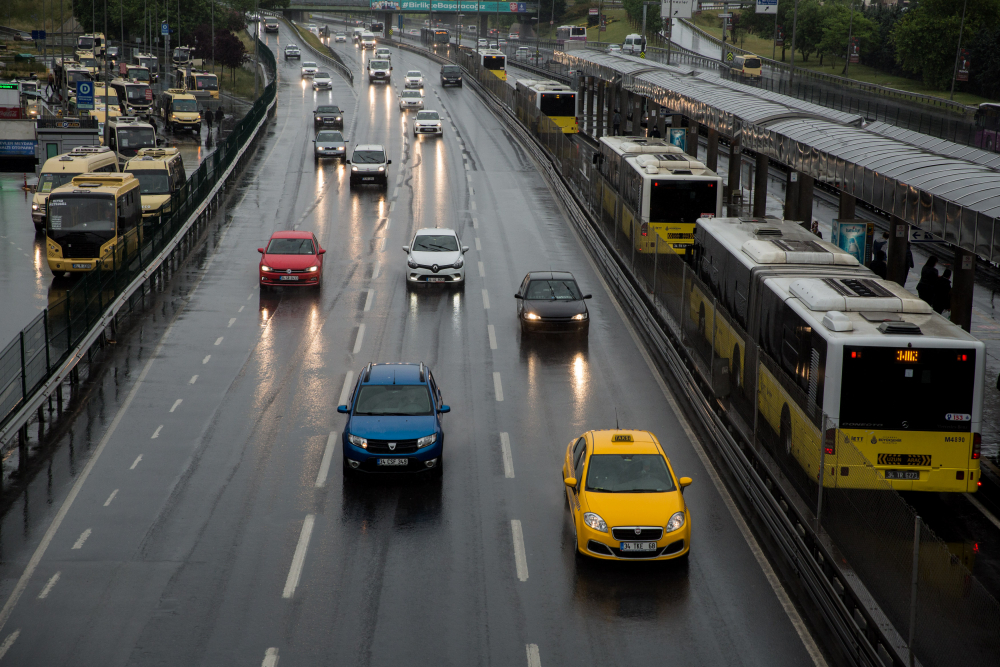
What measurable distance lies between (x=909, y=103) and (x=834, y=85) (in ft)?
62.0

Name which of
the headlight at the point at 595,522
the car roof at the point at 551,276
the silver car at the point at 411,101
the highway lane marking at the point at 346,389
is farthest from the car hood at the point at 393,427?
the silver car at the point at 411,101

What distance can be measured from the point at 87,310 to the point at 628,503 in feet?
47.9

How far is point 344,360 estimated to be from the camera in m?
24.8

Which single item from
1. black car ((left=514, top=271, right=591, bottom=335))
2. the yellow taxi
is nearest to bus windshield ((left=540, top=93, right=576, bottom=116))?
black car ((left=514, top=271, right=591, bottom=335))

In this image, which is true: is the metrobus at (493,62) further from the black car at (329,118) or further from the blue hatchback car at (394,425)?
the blue hatchback car at (394,425)

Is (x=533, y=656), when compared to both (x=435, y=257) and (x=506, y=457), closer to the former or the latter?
(x=506, y=457)

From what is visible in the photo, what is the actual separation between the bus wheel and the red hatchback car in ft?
58.9

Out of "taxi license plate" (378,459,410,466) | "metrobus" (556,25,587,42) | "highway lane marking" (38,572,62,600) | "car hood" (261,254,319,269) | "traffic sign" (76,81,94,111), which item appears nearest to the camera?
"highway lane marking" (38,572,62,600)

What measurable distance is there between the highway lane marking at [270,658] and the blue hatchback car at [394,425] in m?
5.43

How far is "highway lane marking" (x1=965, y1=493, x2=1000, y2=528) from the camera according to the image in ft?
53.7

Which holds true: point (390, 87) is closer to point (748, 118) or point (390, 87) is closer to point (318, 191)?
point (318, 191)

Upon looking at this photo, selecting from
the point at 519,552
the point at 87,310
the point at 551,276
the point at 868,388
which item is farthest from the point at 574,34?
the point at 519,552

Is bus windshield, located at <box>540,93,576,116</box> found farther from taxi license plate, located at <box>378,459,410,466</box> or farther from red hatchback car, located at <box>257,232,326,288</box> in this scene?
taxi license plate, located at <box>378,459,410,466</box>

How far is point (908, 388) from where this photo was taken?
49.1ft
